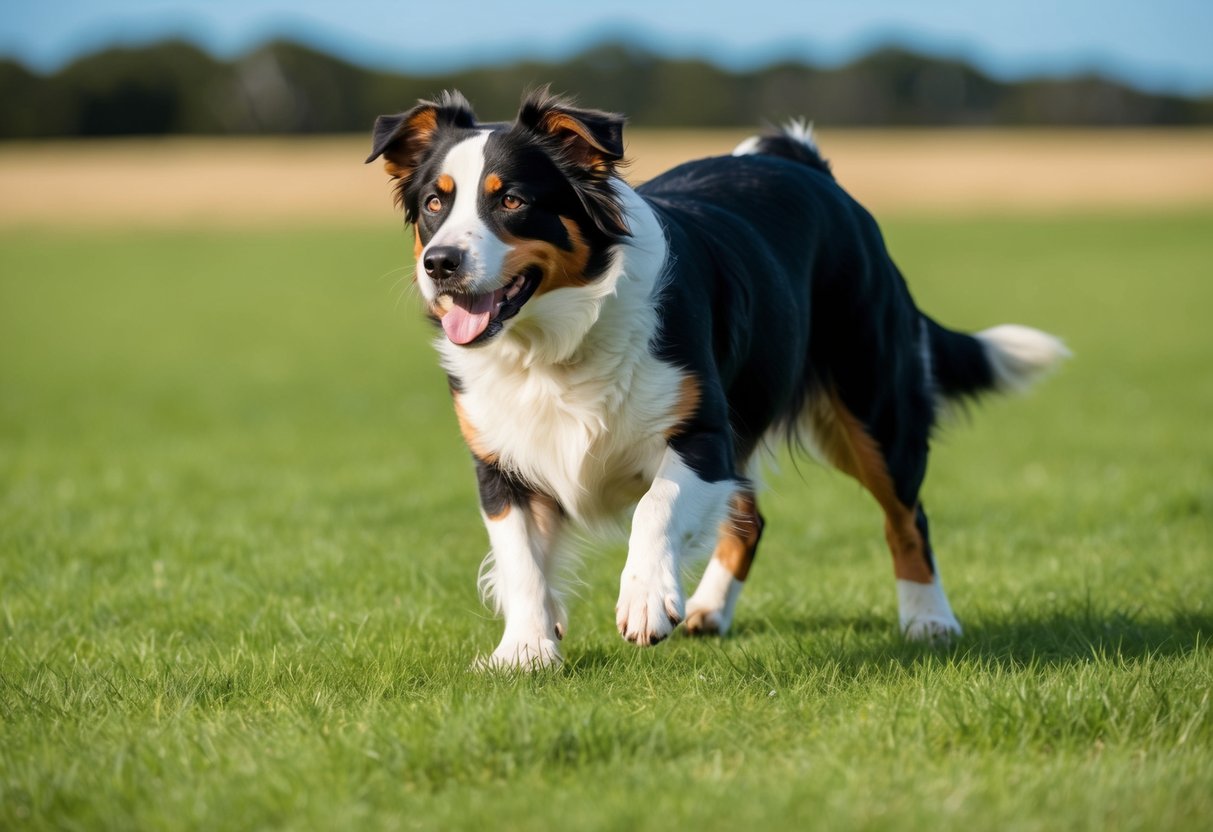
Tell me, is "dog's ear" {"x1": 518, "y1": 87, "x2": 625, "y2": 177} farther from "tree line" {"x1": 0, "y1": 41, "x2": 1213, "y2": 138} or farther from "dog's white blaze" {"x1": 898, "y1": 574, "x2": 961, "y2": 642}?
"tree line" {"x1": 0, "y1": 41, "x2": 1213, "y2": 138}

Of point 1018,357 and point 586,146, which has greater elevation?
point 586,146

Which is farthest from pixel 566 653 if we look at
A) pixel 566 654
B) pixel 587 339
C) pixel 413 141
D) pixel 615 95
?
pixel 615 95

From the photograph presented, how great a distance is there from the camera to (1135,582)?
591 centimetres

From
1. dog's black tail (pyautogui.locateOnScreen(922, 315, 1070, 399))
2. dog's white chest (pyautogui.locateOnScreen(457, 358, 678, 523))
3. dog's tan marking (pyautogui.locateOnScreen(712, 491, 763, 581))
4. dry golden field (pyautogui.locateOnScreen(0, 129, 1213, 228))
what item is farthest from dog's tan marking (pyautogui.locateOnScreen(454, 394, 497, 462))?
dry golden field (pyautogui.locateOnScreen(0, 129, 1213, 228))

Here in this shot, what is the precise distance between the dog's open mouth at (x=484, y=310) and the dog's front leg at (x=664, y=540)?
0.70m

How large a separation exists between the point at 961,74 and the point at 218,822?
6757 cm

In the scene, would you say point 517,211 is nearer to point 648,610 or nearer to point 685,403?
point 685,403

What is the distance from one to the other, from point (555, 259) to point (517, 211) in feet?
0.66

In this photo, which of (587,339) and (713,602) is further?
(713,602)

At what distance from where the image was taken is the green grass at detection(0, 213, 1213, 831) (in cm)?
325

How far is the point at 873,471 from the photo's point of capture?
18.5 feet

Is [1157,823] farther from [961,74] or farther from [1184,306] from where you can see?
[961,74]

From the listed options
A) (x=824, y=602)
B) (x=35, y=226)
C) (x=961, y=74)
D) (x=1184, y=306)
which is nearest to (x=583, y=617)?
(x=824, y=602)

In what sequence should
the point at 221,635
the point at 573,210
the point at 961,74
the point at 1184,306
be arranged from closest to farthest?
1. the point at 573,210
2. the point at 221,635
3. the point at 1184,306
4. the point at 961,74
